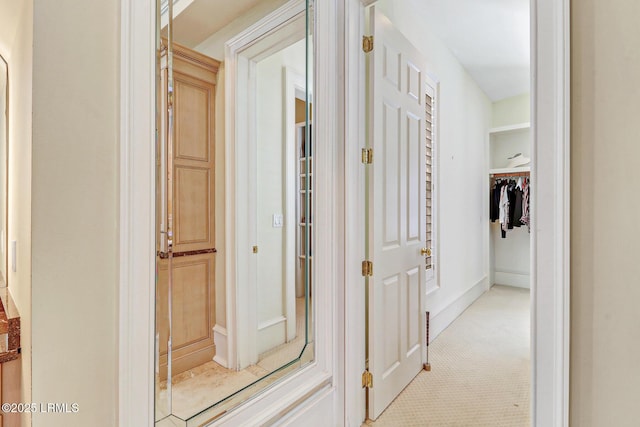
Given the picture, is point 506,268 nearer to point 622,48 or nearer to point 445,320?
point 445,320

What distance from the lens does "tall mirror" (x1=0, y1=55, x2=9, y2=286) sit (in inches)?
43.1

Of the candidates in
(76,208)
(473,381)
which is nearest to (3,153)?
(76,208)

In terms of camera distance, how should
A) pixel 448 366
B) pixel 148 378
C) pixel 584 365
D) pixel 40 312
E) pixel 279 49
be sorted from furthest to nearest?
pixel 448 366
pixel 279 49
pixel 584 365
pixel 148 378
pixel 40 312

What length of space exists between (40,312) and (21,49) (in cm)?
71

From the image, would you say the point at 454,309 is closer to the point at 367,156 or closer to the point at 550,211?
the point at 367,156

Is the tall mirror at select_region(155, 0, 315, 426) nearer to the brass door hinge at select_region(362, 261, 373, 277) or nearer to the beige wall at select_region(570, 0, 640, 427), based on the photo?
the brass door hinge at select_region(362, 261, 373, 277)

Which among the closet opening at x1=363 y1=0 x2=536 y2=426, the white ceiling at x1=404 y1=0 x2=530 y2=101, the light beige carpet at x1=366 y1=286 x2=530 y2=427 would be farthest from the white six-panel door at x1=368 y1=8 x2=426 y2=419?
the white ceiling at x1=404 y1=0 x2=530 y2=101

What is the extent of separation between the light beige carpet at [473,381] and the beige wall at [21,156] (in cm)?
173

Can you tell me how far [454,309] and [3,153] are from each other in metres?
3.77

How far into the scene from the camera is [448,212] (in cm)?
341

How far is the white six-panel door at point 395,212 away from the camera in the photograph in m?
1.82

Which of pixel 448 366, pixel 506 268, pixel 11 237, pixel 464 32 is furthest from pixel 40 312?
pixel 506 268

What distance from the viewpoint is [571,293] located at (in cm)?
102

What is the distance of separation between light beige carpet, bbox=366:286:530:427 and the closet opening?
0.01 m
